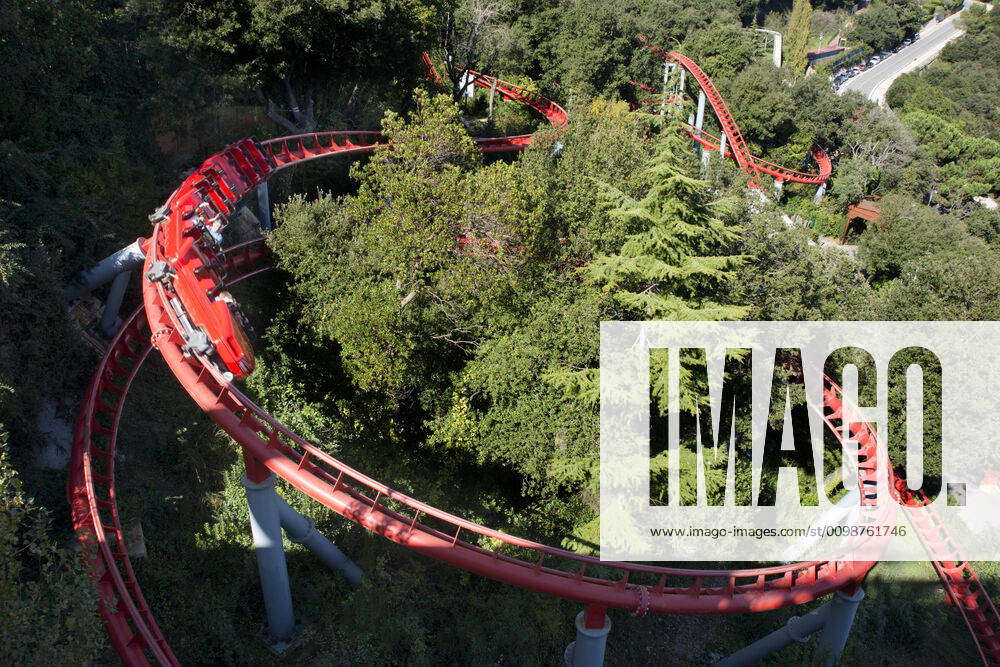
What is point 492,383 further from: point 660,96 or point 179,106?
point 660,96

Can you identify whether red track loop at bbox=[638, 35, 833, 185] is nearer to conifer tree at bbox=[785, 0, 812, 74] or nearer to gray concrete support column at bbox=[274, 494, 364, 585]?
conifer tree at bbox=[785, 0, 812, 74]

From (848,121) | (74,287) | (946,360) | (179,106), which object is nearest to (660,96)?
(848,121)

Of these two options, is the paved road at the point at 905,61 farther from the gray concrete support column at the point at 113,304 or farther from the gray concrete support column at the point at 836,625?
the gray concrete support column at the point at 113,304

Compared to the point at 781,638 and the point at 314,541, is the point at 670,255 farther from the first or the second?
the point at 314,541

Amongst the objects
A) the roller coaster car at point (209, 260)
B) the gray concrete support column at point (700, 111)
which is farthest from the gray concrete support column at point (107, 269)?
the gray concrete support column at point (700, 111)

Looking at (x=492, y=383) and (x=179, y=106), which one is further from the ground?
(x=179, y=106)

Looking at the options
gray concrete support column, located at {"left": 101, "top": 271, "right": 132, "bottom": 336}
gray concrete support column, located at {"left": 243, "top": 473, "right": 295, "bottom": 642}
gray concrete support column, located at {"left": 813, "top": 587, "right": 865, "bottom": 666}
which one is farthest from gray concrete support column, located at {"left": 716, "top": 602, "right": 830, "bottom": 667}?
gray concrete support column, located at {"left": 101, "top": 271, "right": 132, "bottom": 336}

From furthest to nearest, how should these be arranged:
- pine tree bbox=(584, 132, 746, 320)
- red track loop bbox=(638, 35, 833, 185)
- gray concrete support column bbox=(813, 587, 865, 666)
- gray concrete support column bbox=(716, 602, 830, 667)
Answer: red track loop bbox=(638, 35, 833, 185) → pine tree bbox=(584, 132, 746, 320) → gray concrete support column bbox=(716, 602, 830, 667) → gray concrete support column bbox=(813, 587, 865, 666)
